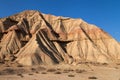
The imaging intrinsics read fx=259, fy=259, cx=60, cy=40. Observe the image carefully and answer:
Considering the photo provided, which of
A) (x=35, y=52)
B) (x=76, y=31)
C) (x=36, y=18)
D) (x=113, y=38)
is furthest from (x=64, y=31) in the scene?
(x=35, y=52)

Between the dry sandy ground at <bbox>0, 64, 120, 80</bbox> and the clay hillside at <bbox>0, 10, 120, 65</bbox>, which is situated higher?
the clay hillside at <bbox>0, 10, 120, 65</bbox>

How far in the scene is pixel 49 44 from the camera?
74625 mm

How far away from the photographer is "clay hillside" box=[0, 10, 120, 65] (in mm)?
66562

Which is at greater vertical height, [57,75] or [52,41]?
[52,41]

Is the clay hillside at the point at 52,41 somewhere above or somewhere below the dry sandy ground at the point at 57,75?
above

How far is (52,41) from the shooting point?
3073 inches

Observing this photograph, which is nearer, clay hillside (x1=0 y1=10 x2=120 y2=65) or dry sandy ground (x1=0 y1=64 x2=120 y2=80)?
dry sandy ground (x1=0 y1=64 x2=120 y2=80)

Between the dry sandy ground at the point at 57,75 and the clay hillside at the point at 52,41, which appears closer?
the dry sandy ground at the point at 57,75

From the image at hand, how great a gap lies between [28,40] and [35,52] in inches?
516

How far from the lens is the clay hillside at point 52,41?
218ft

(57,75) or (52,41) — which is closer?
(57,75)

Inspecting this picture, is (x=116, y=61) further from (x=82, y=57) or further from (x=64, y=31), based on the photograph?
(x=64, y=31)

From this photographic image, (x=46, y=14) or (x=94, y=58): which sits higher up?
(x=46, y=14)

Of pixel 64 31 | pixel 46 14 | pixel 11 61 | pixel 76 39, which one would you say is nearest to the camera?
pixel 11 61
